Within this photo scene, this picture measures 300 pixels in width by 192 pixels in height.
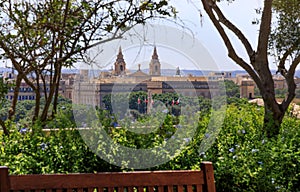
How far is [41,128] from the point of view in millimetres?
3008

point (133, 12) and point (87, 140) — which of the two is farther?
point (133, 12)

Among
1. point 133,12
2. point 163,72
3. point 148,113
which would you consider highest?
point 133,12

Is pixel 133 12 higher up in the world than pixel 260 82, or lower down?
higher up

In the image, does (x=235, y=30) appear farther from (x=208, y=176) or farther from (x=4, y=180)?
(x=4, y=180)

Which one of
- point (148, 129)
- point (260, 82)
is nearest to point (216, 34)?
point (260, 82)

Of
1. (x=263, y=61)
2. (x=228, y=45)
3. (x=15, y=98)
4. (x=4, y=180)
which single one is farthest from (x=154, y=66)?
(x=4, y=180)

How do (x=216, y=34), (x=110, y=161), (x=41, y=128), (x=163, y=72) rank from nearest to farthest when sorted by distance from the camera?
(x=110, y=161) < (x=41, y=128) < (x=163, y=72) < (x=216, y=34)

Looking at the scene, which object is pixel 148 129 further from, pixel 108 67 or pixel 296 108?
pixel 296 108

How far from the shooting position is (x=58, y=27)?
3320 millimetres

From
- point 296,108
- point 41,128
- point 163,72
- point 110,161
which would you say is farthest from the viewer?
point 296,108

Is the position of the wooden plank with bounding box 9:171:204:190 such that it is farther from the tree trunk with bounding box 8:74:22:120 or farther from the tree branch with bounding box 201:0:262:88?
the tree branch with bounding box 201:0:262:88

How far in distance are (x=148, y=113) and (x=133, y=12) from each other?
2.57ft

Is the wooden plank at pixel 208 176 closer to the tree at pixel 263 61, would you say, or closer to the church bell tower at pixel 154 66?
the church bell tower at pixel 154 66

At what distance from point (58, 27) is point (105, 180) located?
1.77 metres
